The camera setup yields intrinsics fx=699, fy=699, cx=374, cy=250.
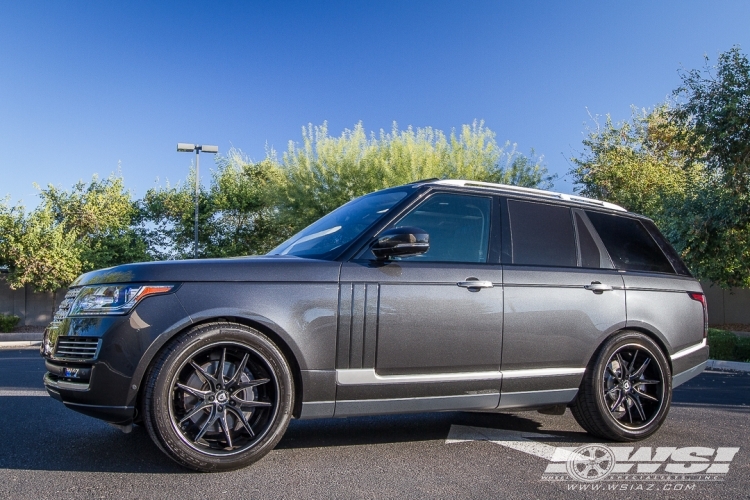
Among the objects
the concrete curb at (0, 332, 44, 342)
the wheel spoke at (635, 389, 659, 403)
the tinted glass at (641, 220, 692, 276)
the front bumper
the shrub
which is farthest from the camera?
the shrub

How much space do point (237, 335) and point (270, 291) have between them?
1.09 ft

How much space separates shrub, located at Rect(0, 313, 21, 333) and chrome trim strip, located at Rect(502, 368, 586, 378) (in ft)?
85.1

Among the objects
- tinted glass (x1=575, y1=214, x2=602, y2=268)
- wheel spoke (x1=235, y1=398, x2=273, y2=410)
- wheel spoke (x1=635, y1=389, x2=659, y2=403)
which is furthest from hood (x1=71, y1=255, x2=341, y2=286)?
wheel spoke (x1=635, y1=389, x2=659, y2=403)

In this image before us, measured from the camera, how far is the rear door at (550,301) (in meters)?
4.81

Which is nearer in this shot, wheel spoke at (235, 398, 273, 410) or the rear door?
wheel spoke at (235, 398, 273, 410)

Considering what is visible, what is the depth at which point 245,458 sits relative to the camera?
397 centimetres

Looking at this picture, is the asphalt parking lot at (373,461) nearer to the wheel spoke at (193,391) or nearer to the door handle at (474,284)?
the wheel spoke at (193,391)

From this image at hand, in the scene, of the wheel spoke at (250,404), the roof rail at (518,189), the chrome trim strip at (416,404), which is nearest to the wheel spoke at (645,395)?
the chrome trim strip at (416,404)

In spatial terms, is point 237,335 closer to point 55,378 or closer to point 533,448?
point 55,378

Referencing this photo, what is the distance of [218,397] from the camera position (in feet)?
13.1

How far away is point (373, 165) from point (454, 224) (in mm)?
20206

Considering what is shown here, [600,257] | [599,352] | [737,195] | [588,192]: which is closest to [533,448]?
[599,352]

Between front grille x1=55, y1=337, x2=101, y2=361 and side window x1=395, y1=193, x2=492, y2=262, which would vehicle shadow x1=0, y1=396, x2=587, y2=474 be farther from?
side window x1=395, y1=193, x2=492, y2=262

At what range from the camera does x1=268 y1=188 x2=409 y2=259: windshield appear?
15.5 ft
